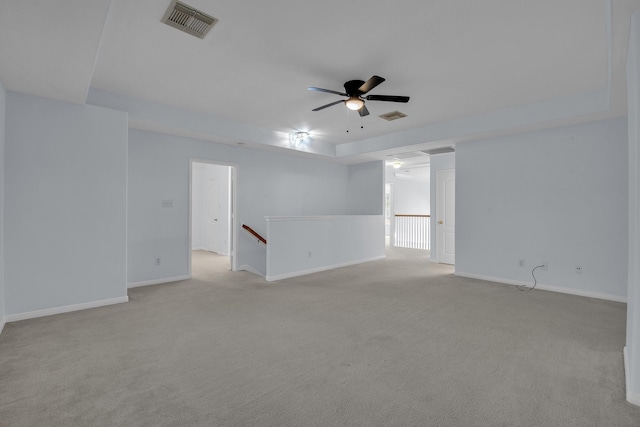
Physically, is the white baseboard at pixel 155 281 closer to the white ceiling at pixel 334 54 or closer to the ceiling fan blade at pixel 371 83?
the white ceiling at pixel 334 54

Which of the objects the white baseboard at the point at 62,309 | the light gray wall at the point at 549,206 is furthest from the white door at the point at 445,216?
the white baseboard at the point at 62,309

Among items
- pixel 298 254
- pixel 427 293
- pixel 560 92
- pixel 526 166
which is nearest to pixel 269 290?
pixel 298 254

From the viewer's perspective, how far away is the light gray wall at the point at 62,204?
131 inches

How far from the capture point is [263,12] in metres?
2.41

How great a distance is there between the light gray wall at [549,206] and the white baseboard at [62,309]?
547 centimetres

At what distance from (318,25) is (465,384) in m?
2.96

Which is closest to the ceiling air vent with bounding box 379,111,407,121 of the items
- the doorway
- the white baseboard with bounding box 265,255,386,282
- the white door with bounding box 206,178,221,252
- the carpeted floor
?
the carpeted floor

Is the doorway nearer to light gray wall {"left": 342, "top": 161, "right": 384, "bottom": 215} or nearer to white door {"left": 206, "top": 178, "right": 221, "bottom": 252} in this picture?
white door {"left": 206, "top": 178, "right": 221, "bottom": 252}

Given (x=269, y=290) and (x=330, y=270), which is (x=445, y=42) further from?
(x=330, y=270)

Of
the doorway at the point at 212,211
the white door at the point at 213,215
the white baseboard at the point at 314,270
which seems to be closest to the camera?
the white baseboard at the point at 314,270

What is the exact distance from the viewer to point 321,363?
2.42m

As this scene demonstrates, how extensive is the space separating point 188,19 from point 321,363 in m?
2.96

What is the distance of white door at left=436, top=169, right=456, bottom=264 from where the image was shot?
6.93 meters

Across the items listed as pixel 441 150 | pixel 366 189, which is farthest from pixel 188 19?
pixel 366 189
